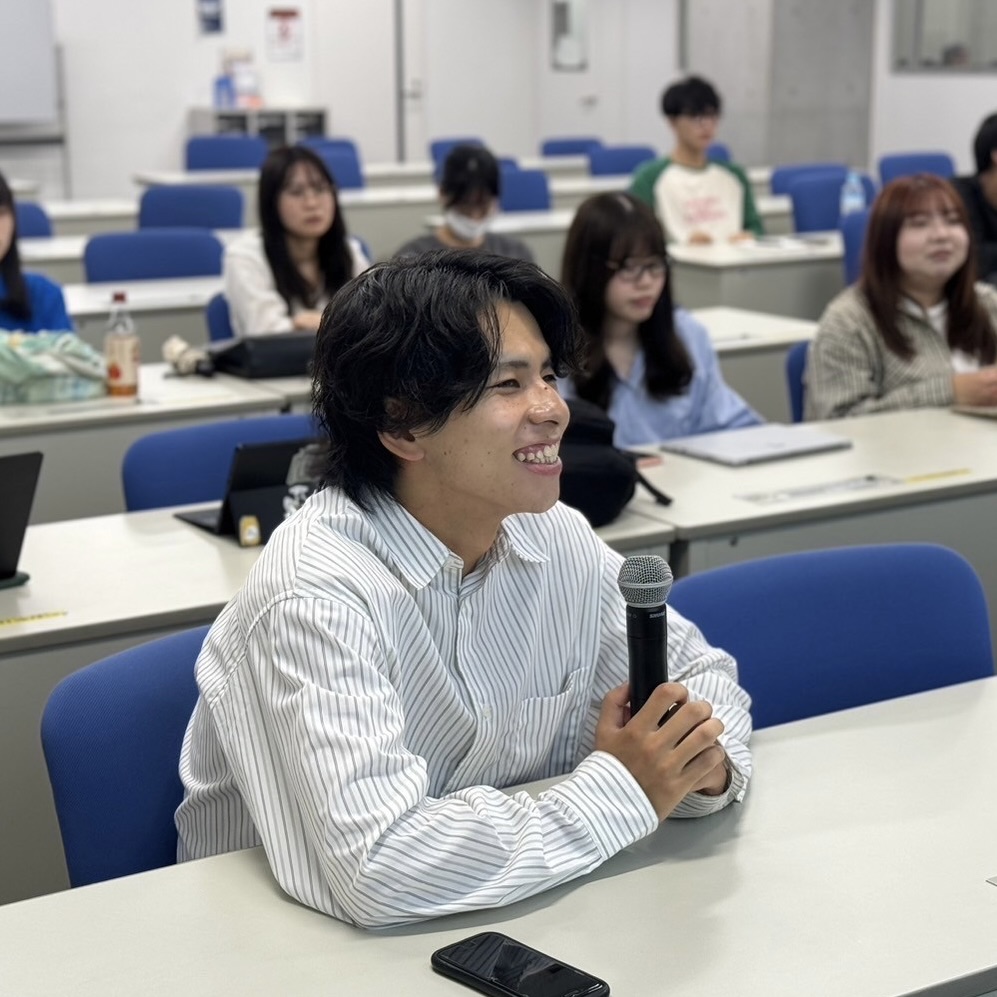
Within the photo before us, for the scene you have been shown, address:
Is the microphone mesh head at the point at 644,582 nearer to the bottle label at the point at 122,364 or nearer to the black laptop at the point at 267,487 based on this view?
the black laptop at the point at 267,487

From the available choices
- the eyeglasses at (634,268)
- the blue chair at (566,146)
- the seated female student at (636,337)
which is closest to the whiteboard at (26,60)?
the blue chair at (566,146)

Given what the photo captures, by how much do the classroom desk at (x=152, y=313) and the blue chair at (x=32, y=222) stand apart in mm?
1450

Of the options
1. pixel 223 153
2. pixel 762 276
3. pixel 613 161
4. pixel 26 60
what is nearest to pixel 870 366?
pixel 762 276

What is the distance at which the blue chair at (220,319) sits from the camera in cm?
455

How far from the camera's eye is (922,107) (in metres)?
9.34

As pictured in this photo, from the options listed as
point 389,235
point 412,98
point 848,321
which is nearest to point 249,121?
point 412,98

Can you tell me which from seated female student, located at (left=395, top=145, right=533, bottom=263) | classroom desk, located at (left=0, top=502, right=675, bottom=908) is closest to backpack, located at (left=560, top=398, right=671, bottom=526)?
classroom desk, located at (left=0, top=502, right=675, bottom=908)

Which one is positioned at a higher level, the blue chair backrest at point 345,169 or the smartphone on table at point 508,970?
the blue chair backrest at point 345,169

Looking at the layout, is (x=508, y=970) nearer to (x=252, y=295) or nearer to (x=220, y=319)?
(x=252, y=295)

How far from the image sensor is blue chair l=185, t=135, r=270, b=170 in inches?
341

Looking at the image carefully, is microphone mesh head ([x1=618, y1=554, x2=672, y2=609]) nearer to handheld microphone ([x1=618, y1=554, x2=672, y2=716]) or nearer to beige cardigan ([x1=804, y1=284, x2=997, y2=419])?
handheld microphone ([x1=618, y1=554, x2=672, y2=716])

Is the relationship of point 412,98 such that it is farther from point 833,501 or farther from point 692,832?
point 692,832

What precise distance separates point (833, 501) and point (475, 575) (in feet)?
4.48

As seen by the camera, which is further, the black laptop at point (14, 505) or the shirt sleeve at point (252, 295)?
the shirt sleeve at point (252, 295)
